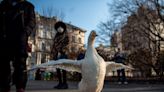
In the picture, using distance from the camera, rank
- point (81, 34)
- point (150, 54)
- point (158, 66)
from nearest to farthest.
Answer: point (158, 66) → point (150, 54) → point (81, 34)

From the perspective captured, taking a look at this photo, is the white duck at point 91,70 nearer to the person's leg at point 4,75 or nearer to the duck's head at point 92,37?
the duck's head at point 92,37

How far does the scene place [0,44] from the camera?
6.31m

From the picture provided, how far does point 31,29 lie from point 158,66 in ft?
123

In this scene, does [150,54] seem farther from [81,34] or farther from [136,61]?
[81,34]

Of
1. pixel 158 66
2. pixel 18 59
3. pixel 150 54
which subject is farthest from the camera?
pixel 150 54

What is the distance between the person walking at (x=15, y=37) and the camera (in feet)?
20.4

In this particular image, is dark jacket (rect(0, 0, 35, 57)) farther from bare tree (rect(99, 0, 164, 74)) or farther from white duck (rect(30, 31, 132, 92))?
bare tree (rect(99, 0, 164, 74))

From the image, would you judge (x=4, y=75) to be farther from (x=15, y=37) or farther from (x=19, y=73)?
(x=15, y=37)

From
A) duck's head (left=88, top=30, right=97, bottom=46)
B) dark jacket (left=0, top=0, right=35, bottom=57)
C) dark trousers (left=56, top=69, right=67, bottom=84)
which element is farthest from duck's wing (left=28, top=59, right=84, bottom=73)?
dark trousers (left=56, top=69, right=67, bottom=84)

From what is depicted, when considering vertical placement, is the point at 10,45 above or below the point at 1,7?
below

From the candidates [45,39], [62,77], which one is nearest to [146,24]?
[62,77]

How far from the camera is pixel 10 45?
20.5 ft

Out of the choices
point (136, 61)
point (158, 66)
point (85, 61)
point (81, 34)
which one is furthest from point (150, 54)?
point (81, 34)

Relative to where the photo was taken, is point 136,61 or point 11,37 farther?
point 136,61
